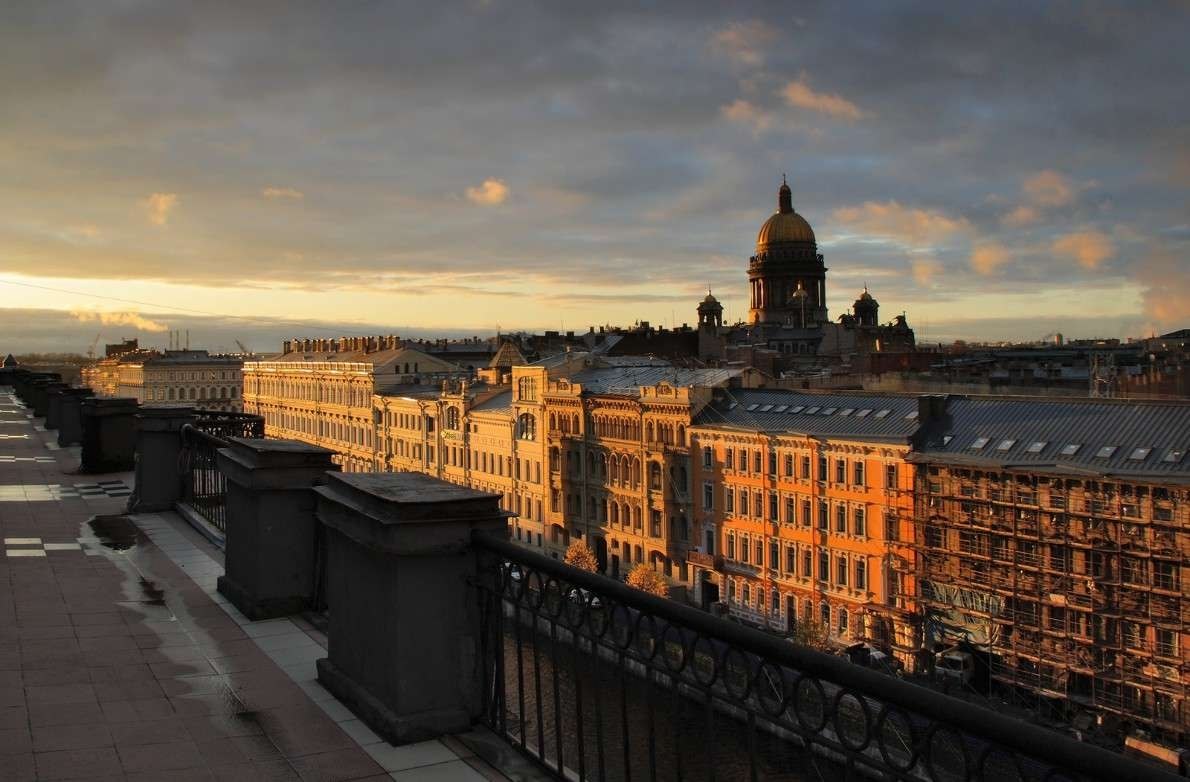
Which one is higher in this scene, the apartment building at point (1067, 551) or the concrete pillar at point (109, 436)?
the concrete pillar at point (109, 436)

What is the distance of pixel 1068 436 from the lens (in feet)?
126

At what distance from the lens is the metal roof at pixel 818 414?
43.9 metres

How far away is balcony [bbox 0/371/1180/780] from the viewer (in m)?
3.32

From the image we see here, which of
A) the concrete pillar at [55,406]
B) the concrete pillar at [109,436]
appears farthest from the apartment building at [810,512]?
the concrete pillar at [109,436]

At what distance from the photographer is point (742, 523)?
1970 inches

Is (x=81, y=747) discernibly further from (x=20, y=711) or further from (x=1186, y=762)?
(x=1186, y=762)

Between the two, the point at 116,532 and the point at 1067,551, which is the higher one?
the point at 116,532

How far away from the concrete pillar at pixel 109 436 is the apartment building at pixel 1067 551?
3037cm

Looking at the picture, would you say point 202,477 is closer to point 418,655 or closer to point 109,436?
point 109,436

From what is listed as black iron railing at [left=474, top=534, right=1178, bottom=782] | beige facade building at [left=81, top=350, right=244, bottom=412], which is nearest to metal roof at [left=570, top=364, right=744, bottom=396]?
black iron railing at [left=474, top=534, right=1178, bottom=782]

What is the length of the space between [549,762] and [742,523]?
150 ft

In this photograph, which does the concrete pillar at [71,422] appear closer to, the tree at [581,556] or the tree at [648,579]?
the tree at [648,579]

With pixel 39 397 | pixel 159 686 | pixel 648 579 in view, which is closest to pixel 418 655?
pixel 159 686

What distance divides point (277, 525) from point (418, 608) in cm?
260
